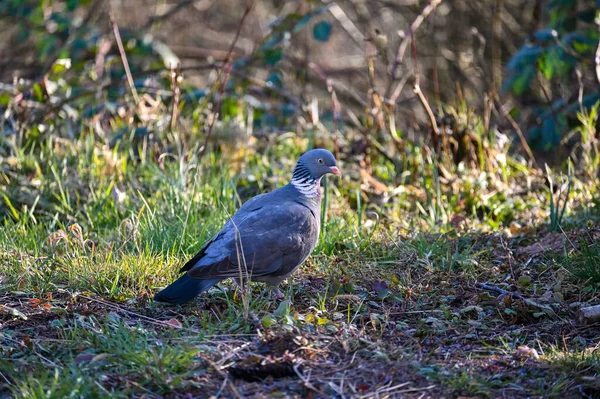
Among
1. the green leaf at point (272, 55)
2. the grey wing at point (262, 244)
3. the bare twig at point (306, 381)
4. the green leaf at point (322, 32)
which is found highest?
the green leaf at point (322, 32)

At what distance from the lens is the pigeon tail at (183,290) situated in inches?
132

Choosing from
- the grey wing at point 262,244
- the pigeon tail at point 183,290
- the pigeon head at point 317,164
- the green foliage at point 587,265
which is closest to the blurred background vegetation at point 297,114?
the green foliage at point 587,265

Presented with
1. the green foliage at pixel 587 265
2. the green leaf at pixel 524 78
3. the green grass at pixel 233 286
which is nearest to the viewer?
the green grass at pixel 233 286

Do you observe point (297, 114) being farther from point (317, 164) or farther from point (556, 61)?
point (317, 164)

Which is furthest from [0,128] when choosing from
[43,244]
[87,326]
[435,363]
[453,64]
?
[453,64]

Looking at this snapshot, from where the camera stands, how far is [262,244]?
359cm

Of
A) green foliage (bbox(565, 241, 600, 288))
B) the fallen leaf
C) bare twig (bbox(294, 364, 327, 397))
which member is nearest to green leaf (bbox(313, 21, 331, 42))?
green foliage (bbox(565, 241, 600, 288))

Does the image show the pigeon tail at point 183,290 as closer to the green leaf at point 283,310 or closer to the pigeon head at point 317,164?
the green leaf at point 283,310

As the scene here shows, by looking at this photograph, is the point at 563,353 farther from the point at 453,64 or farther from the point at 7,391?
the point at 453,64

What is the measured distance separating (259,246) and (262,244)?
0.02 m

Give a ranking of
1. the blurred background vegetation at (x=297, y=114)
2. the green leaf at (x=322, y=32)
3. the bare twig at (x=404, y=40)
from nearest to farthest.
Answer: the blurred background vegetation at (x=297, y=114) < the bare twig at (x=404, y=40) < the green leaf at (x=322, y=32)

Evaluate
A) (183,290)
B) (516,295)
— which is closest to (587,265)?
(516,295)

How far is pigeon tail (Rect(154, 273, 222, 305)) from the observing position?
3363 millimetres

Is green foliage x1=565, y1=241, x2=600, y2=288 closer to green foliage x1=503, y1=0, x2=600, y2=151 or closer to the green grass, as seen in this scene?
the green grass
